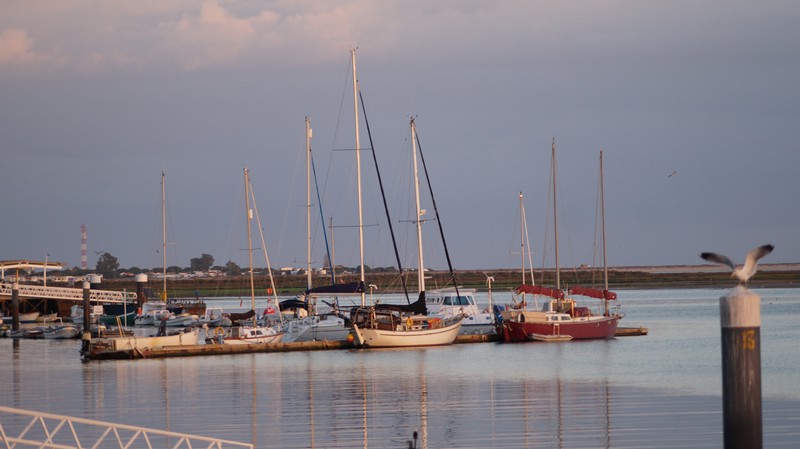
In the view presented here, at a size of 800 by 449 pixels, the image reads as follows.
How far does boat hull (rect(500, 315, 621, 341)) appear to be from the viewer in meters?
64.6

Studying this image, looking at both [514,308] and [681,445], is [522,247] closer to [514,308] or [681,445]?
[514,308]

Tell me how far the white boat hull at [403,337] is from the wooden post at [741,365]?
1876 inches

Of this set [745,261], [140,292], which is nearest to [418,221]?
[140,292]

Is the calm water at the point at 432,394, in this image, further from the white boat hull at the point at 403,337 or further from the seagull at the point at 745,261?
the seagull at the point at 745,261

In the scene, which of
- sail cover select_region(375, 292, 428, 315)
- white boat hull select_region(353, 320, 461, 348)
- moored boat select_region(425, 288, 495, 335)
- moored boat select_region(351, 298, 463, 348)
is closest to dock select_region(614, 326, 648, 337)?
moored boat select_region(425, 288, 495, 335)

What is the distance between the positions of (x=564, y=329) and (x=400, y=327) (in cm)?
1066

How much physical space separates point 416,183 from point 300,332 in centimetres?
1118

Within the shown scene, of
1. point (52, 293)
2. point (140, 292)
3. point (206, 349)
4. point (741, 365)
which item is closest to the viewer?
point (741, 365)

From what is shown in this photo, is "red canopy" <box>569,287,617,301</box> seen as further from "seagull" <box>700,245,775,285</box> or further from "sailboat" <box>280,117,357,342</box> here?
"seagull" <box>700,245,775,285</box>

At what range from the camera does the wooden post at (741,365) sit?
11.7 m

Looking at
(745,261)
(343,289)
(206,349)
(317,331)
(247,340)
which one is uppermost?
(745,261)

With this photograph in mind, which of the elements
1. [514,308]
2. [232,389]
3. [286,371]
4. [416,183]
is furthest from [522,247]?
[232,389]

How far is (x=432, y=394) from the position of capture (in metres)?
40.4

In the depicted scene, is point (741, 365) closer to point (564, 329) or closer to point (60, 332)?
point (564, 329)
